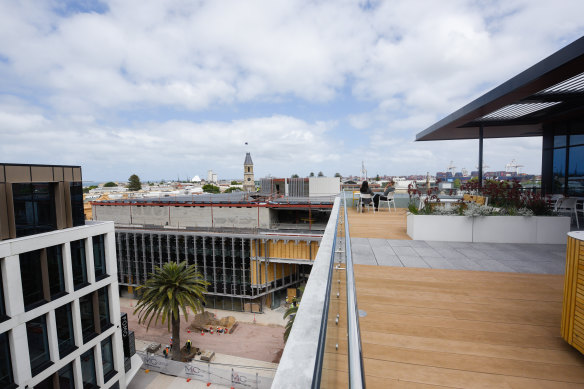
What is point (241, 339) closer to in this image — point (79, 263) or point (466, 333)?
point (79, 263)

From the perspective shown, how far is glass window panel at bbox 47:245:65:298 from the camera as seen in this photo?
1062cm

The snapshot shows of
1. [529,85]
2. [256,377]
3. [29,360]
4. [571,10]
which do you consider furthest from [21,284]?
[571,10]

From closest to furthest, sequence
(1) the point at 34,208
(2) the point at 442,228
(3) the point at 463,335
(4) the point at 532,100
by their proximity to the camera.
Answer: (3) the point at 463,335 < (2) the point at 442,228 < (4) the point at 532,100 < (1) the point at 34,208

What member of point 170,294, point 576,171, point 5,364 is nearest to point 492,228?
point 576,171

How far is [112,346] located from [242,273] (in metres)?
10.7

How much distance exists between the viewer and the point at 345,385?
5.20ft

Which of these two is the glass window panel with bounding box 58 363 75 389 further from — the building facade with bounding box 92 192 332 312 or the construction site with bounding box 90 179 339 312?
the building facade with bounding box 92 192 332 312

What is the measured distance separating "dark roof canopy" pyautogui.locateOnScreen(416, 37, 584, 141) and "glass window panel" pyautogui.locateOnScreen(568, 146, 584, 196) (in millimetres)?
1600

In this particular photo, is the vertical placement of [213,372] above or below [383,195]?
below

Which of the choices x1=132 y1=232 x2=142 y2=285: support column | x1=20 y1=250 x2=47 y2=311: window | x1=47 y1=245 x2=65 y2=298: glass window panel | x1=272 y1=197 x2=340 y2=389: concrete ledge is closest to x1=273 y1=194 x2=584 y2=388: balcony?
x1=272 y1=197 x2=340 y2=389: concrete ledge

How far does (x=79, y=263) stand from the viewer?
12031 millimetres

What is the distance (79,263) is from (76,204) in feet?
8.99

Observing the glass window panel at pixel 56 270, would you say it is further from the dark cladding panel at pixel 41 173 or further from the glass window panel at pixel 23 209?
the dark cladding panel at pixel 41 173

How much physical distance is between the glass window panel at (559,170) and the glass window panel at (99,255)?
22552 millimetres
